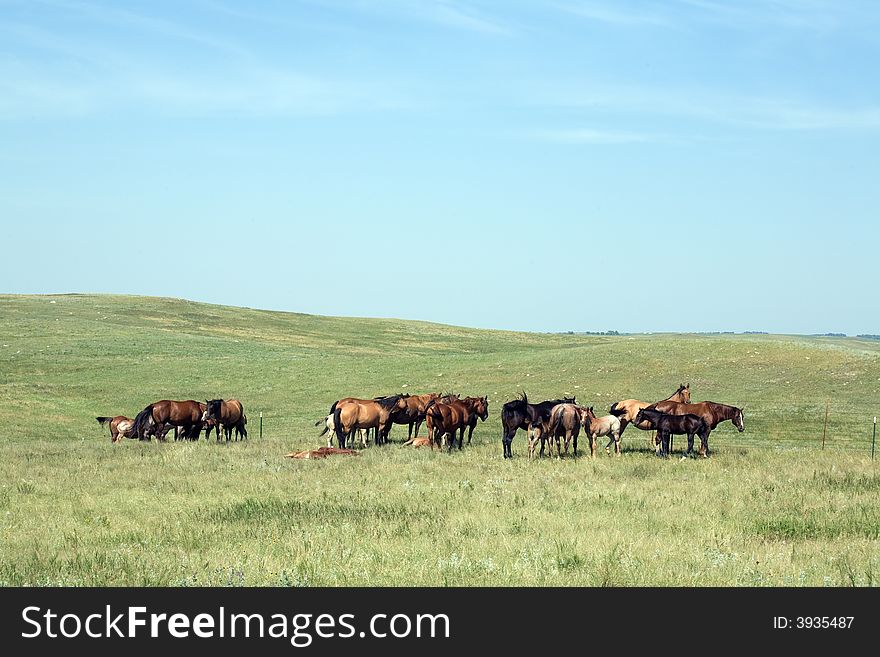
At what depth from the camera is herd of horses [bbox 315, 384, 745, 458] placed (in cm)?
2370

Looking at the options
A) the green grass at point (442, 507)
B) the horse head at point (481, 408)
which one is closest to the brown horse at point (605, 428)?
the green grass at point (442, 507)

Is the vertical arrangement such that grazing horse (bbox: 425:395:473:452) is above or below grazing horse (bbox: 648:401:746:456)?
below

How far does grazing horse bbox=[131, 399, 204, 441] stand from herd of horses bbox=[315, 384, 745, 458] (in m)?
4.91

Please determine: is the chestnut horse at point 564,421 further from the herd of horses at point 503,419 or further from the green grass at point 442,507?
the green grass at point 442,507

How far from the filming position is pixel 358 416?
2686cm

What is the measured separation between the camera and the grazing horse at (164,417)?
1141 inches

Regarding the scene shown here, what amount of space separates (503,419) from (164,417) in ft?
37.4

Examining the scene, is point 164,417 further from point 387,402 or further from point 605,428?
point 605,428

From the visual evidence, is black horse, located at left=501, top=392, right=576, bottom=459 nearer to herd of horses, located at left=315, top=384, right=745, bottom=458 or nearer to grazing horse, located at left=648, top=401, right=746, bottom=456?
herd of horses, located at left=315, top=384, right=745, bottom=458

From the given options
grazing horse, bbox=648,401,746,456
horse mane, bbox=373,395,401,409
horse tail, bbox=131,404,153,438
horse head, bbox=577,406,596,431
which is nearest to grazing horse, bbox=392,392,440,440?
horse mane, bbox=373,395,401,409

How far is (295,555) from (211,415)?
19.0 metres

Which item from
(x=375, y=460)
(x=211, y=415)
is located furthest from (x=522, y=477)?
(x=211, y=415)
